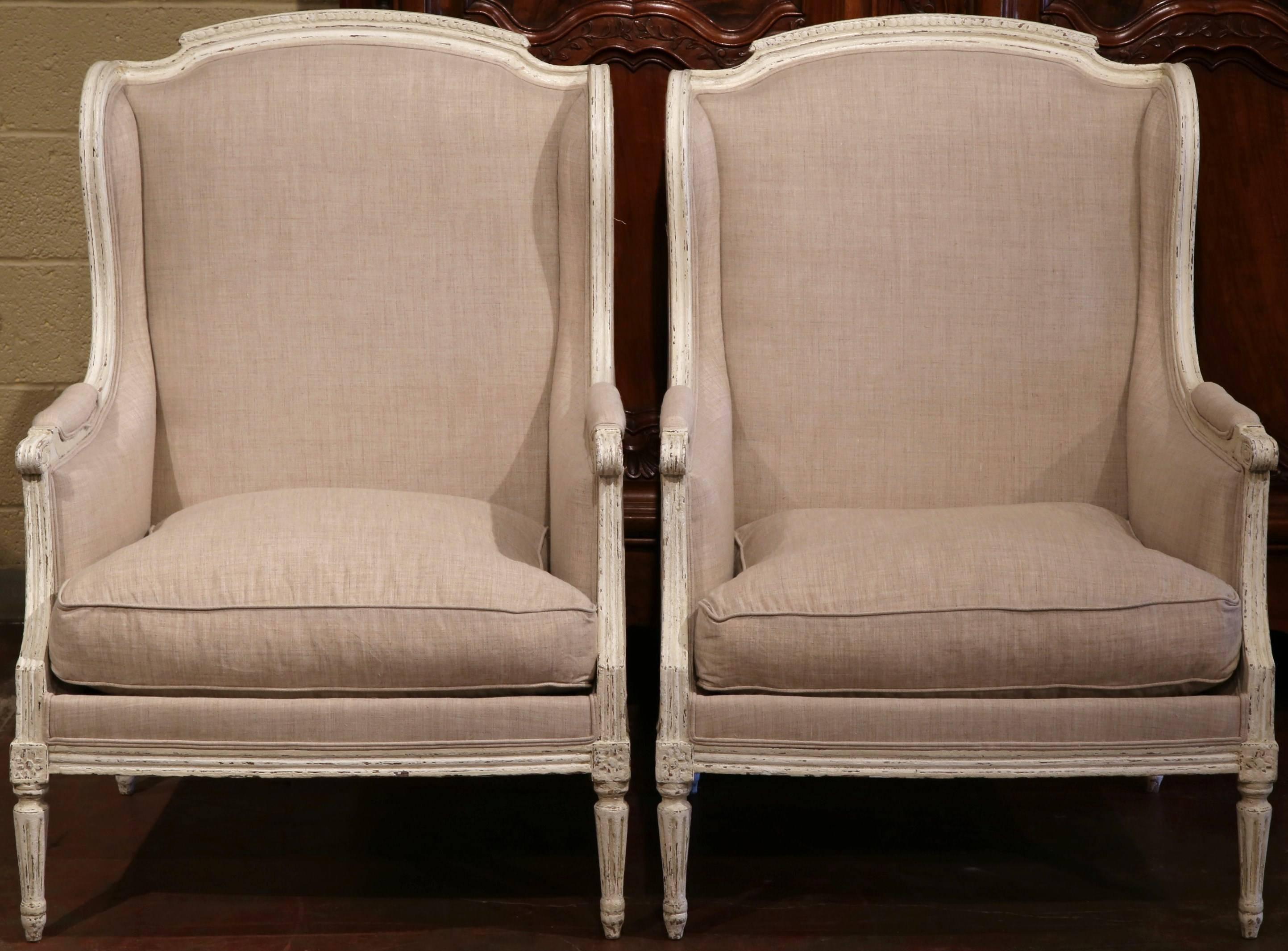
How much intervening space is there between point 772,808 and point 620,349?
0.79 meters

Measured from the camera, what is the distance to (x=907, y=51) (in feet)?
6.41

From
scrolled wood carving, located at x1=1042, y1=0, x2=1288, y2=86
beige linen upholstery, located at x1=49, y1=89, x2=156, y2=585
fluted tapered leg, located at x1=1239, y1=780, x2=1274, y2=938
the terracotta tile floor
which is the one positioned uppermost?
scrolled wood carving, located at x1=1042, y1=0, x2=1288, y2=86

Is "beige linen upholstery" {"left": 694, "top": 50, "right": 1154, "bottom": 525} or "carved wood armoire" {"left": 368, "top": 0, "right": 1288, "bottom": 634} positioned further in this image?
"carved wood armoire" {"left": 368, "top": 0, "right": 1288, "bottom": 634}

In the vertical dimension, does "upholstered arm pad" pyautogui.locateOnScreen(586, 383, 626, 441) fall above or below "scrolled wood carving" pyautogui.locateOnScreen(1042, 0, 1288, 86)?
below

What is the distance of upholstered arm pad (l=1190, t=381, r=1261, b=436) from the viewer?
1629mm

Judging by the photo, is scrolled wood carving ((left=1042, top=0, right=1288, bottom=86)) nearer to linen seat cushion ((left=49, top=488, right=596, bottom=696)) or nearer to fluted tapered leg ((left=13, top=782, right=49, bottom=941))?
linen seat cushion ((left=49, top=488, right=596, bottom=696))

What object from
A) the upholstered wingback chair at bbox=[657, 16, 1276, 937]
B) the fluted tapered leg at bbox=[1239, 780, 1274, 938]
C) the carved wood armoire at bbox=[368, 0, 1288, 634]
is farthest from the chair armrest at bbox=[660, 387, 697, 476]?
the fluted tapered leg at bbox=[1239, 780, 1274, 938]

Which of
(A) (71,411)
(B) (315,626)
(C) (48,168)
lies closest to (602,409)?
(B) (315,626)

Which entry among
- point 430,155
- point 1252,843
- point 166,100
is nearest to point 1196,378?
point 1252,843

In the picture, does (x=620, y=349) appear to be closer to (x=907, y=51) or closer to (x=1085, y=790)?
(x=907, y=51)

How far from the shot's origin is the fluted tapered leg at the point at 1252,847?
1.58 metres

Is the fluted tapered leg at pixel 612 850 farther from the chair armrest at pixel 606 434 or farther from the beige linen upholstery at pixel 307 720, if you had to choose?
the chair armrest at pixel 606 434

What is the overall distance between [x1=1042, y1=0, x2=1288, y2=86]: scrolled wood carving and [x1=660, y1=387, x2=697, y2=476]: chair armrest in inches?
38.5

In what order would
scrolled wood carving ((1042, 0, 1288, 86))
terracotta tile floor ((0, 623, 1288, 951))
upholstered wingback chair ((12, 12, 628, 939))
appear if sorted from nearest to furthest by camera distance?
terracotta tile floor ((0, 623, 1288, 951))
upholstered wingback chair ((12, 12, 628, 939))
scrolled wood carving ((1042, 0, 1288, 86))
